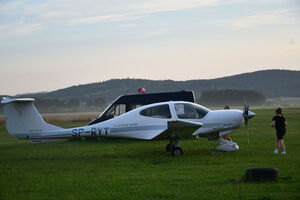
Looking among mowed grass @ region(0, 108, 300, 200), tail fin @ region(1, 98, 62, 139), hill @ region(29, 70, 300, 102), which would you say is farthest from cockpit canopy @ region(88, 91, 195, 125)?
hill @ region(29, 70, 300, 102)

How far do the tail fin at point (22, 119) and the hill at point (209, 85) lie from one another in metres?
131

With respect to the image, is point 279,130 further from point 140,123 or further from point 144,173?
point 144,173

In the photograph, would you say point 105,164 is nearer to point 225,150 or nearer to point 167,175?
point 167,175

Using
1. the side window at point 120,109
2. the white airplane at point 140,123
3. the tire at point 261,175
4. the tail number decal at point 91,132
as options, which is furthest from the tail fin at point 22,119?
the tire at point 261,175

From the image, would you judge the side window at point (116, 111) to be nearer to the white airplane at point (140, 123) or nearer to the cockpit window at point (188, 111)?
the white airplane at point (140, 123)

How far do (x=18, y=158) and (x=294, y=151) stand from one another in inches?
392

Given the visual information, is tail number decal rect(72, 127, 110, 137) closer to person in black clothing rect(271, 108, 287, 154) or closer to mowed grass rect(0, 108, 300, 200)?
→ mowed grass rect(0, 108, 300, 200)

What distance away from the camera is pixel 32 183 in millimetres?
11266

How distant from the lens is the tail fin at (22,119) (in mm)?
16625

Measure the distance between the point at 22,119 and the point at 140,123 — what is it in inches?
169

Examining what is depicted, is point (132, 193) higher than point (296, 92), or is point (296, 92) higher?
point (296, 92)

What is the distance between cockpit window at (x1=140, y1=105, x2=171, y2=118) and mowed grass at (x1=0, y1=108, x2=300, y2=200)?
1447mm

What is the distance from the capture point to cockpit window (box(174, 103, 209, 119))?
1652 centimetres

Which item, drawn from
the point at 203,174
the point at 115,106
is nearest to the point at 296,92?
the point at 115,106
